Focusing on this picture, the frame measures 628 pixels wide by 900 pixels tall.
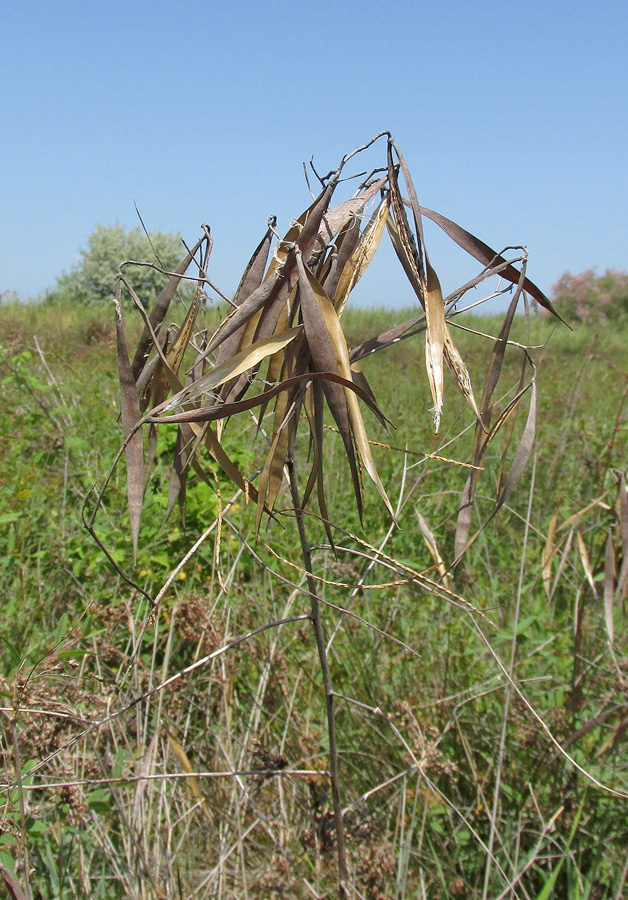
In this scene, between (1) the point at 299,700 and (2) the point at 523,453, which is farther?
(1) the point at 299,700

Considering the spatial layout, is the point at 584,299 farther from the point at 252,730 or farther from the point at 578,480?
the point at 252,730

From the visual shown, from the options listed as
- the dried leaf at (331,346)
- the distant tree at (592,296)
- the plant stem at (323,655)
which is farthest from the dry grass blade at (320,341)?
the distant tree at (592,296)

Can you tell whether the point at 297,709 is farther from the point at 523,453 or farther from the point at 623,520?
the point at 523,453

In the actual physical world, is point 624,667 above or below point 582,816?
above

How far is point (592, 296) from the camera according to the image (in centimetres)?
1559

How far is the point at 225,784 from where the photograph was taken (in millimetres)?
1378

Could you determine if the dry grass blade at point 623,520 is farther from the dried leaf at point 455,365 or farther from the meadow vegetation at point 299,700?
the dried leaf at point 455,365

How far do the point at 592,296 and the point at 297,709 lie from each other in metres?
16.3

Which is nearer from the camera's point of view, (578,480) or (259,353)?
(259,353)

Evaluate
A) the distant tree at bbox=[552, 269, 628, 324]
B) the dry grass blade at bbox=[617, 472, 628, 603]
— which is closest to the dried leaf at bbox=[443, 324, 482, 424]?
the dry grass blade at bbox=[617, 472, 628, 603]

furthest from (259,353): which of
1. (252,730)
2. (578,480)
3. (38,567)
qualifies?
(578,480)

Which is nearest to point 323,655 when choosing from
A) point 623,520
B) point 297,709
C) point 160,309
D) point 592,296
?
point 160,309

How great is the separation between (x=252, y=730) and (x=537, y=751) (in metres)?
0.64

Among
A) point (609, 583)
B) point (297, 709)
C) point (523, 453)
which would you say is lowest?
point (297, 709)
